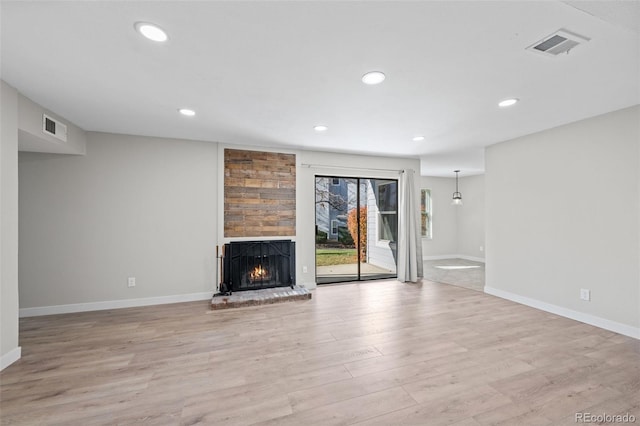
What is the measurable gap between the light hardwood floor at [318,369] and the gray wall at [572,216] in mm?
469

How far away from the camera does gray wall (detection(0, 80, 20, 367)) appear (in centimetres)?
229

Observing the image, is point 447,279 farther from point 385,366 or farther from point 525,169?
point 385,366

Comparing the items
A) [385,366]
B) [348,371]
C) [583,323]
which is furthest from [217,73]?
[583,323]

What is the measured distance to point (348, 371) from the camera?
225 centimetres

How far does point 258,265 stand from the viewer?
4492mm

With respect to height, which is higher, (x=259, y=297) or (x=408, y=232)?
(x=408, y=232)

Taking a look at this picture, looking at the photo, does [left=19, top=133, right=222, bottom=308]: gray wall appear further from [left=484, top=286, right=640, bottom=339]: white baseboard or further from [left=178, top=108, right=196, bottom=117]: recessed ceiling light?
[left=484, top=286, right=640, bottom=339]: white baseboard

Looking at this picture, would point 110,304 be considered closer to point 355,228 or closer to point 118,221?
point 118,221

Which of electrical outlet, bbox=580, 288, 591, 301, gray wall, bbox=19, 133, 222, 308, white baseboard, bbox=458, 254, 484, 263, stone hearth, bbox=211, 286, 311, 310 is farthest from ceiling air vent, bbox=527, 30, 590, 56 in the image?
white baseboard, bbox=458, 254, 484, 263

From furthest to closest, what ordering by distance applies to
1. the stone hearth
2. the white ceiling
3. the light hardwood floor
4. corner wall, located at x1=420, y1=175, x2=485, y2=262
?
corner wall, located at x1=420, y1=175, x2=485, y2=262 < the stone hearth < the light hardwood floor < the white ceiling

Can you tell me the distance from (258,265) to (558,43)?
13.9ft

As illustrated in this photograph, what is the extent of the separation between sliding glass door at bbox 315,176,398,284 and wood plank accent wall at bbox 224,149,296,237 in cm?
67

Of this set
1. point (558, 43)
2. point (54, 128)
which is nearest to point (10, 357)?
point (54, 128)

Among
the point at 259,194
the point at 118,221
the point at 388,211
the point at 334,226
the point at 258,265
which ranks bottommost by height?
the point at 258,265
